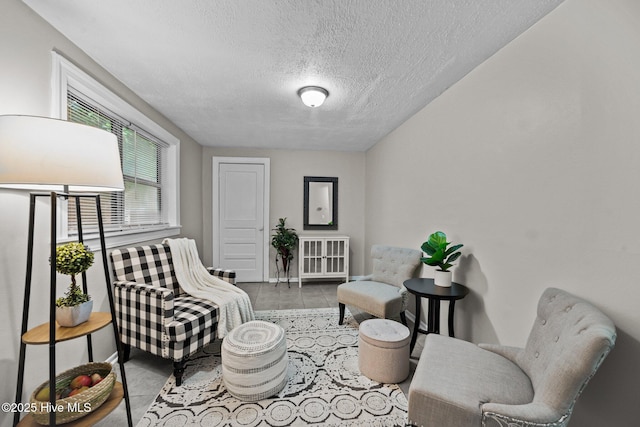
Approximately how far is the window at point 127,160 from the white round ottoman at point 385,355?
219 centimetres

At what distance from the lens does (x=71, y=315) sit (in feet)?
4.07

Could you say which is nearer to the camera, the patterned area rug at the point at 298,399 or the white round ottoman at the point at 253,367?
the patterned area rug at the point at 298,399

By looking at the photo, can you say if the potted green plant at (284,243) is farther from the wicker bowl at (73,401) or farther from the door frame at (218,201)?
the wicker bowl at (73,401)

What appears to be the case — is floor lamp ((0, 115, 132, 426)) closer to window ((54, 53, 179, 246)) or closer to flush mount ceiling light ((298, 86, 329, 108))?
window ((54, 53, 179, 246))

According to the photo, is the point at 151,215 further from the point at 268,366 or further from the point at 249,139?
the point at 268,366

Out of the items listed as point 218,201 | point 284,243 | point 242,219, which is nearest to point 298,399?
point 284,243

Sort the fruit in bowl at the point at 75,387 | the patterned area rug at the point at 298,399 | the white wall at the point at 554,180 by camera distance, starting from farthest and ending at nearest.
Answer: the patterned area rug at the point at 298,399 → the fruit in bowl at the point at 75,387 → the white wall at the point at 554,180

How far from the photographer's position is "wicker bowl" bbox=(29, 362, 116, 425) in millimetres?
1126

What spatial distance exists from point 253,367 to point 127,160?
2259mm

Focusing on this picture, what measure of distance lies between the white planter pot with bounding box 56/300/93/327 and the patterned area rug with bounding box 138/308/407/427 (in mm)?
768

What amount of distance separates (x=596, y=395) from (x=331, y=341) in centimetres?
178

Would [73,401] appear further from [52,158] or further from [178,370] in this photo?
[52,158]

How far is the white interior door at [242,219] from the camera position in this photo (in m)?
4.38

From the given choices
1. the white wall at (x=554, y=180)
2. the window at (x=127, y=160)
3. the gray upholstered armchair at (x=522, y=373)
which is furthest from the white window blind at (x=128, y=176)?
the white wall at (x=554, y=180)
